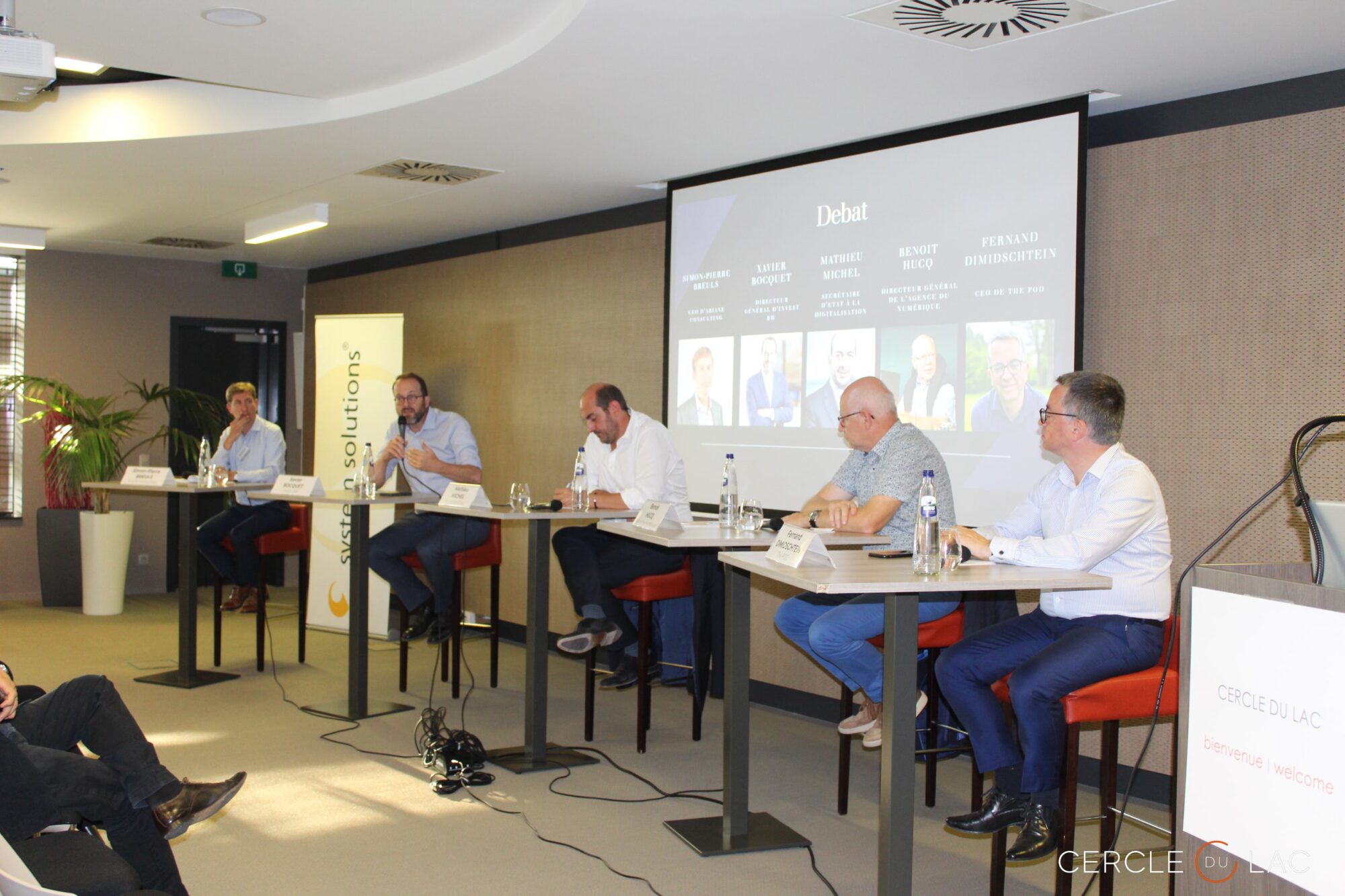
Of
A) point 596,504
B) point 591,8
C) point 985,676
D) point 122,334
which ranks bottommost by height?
point 985,676

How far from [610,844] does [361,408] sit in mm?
4268

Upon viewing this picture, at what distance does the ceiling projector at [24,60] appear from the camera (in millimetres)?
3006

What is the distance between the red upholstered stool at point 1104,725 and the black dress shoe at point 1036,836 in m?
0.04

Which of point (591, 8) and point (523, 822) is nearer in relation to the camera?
point (591, 8)

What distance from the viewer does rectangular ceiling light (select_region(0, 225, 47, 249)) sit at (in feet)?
23.9

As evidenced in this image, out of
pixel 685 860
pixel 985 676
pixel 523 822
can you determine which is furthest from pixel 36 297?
pixel 985 676

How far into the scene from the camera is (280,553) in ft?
19.8

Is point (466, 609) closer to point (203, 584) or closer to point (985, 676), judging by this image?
point (203, 584)

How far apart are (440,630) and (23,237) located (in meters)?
4.31

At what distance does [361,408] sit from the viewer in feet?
22.8

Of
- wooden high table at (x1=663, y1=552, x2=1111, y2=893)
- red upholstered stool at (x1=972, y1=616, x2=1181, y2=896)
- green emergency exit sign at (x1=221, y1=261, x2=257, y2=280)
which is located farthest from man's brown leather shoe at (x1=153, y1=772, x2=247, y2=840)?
green emergency exit sign at (x1=221, y1=261, x2=257, y2=280)

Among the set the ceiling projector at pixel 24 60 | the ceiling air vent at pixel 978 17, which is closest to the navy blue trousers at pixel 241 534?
the ceiling projector at pixel 24 60

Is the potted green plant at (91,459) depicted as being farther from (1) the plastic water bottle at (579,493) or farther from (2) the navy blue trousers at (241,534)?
(1) the plastic water bottle at (579,493)

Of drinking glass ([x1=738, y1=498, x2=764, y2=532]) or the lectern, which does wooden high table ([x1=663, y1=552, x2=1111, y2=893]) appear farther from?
drinking glass ([x1=738, y1=498, x2=764, y2=532])
